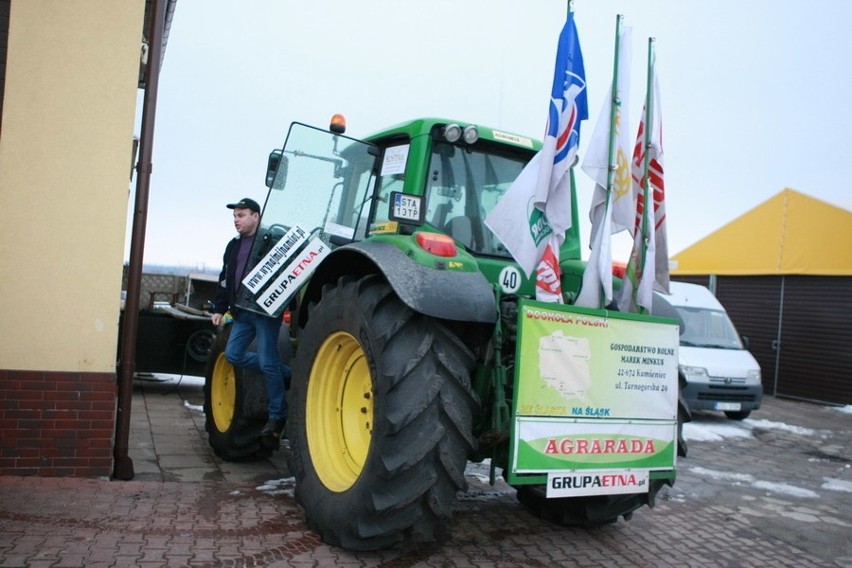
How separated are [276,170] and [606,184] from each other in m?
2.43

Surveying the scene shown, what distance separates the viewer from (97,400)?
5207 millimetres

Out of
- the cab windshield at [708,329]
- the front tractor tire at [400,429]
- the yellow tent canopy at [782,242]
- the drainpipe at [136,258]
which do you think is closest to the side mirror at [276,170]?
the drainpipe at [136,258]

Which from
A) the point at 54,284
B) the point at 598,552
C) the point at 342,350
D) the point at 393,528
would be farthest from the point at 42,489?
the point at 598,552

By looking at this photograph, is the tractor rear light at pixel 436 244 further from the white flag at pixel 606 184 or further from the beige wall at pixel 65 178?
the beige wall at pixel 65 178

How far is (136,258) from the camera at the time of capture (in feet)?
18.2

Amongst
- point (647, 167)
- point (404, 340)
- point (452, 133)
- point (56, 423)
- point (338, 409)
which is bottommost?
point (56, 423)

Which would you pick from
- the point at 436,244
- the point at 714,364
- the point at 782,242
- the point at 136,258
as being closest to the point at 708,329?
the point at 714,364

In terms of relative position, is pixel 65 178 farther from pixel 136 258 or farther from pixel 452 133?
pixel 452 133

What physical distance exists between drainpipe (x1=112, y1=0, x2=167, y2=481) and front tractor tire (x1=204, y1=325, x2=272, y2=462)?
812 mm

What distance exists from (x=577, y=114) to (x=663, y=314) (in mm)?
1574

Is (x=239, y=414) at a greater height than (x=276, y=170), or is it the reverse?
(x=276, y=170)

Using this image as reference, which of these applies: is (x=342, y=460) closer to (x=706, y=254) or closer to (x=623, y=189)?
(x=623, y=189)

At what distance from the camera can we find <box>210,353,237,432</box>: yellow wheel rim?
6363 mm

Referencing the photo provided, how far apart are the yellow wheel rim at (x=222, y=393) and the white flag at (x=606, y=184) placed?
3349 millimetres
